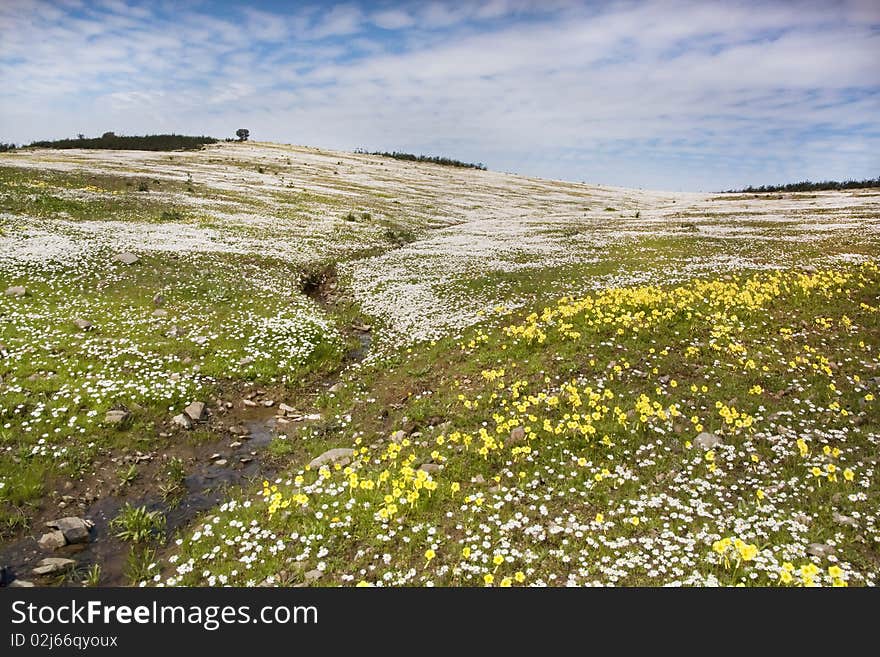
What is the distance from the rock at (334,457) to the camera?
12.9 metres

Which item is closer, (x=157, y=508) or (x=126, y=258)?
(x=157, y=508)

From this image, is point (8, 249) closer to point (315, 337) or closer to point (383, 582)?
point (315, 337)

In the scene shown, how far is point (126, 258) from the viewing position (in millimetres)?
28281

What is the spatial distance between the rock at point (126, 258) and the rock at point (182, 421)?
16871mm

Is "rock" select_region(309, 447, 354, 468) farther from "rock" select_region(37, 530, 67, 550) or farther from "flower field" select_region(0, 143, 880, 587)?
"rock" select_region(37, 530, 67, 550)

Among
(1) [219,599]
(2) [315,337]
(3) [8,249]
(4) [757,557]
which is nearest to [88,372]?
(2) [315,337]

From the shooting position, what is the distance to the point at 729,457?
38.6 feet

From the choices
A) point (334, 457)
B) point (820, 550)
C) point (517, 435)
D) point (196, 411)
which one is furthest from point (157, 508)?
point (820, 550)

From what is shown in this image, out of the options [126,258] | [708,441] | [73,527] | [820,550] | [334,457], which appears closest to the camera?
[820,550]

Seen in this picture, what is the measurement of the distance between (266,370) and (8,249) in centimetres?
2078

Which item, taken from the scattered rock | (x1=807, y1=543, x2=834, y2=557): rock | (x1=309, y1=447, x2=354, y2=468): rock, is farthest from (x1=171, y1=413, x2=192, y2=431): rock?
(x1=807, y1=543, x2=834, y2=557): rock

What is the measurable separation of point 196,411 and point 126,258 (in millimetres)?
17640

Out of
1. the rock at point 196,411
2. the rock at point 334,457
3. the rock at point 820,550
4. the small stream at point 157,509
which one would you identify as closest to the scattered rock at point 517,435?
the rock at point 334,457

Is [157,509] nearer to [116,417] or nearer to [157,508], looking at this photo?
[157,508]
